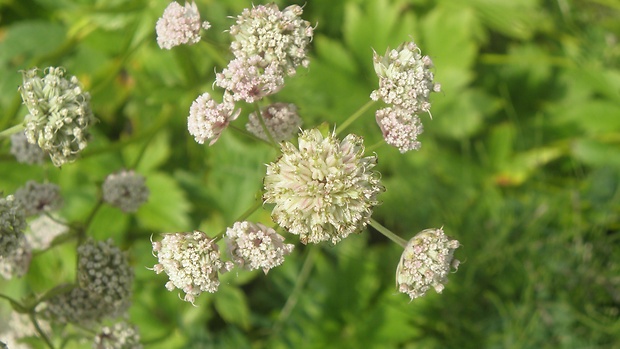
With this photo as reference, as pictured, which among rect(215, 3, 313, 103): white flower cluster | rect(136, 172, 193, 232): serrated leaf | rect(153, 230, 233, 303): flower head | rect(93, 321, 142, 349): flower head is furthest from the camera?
rect(136, 172, 193, 232): serrated leaf

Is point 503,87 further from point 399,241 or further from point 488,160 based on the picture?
point 399,241

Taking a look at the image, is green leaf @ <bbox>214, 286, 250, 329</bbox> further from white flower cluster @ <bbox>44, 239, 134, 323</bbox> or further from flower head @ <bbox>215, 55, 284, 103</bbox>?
flower head @ <bbox>215, 55, 284, 103</bbox>

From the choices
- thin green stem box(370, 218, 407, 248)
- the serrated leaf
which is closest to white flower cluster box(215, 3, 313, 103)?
thin green stem box(370, 218, 407, 248)

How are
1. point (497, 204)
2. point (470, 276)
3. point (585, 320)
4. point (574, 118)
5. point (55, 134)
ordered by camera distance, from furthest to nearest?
1. point (574, 118)
2. point (497, 204)
3. point (470, 276)
4. point (585, 320)
5. point (55, 134)

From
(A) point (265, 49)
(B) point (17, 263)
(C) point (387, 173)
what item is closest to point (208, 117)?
(A) point (265, 49)

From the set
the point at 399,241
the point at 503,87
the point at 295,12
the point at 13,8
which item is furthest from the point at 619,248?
the point at 13,8

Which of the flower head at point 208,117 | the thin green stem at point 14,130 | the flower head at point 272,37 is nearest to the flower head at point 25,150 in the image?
the thin green stem at point 14,130

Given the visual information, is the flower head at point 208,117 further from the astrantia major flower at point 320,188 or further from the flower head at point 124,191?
the flower head at point 124,191
